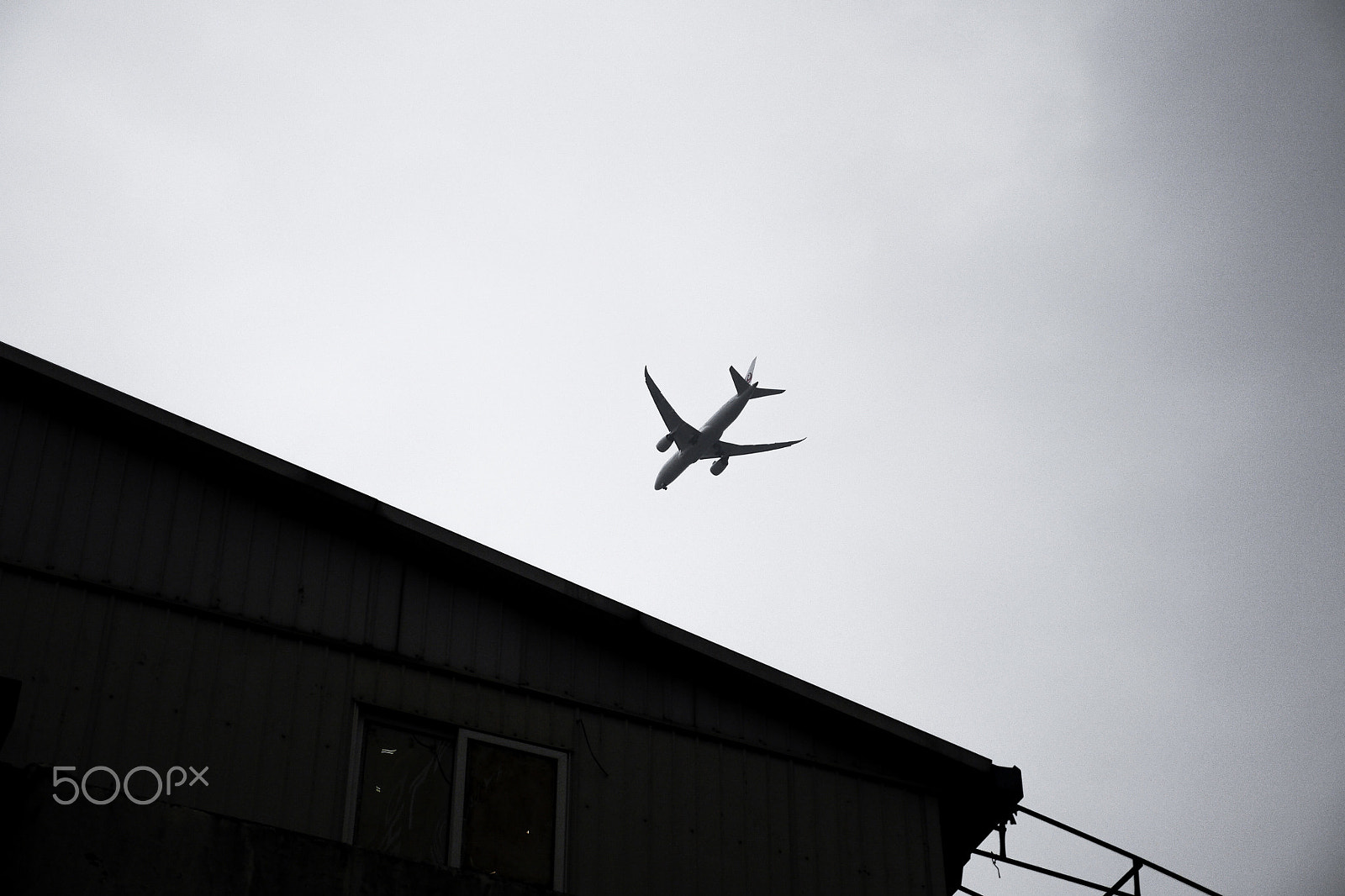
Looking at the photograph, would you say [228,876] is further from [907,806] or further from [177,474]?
[907,806]

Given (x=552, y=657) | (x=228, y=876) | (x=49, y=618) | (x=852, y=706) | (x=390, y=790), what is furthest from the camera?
(x=852, y=706)

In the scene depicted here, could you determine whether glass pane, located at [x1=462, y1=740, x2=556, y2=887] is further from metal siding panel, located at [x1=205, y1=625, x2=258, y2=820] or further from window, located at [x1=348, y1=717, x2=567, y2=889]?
metal siding panel, located at [x1=205, y1=625, x2=258, y2=820]

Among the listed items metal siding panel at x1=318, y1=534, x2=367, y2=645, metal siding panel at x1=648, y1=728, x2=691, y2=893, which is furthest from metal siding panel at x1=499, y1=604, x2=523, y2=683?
metal siding panel at x1=648, y1=728, x2=691, y2=893

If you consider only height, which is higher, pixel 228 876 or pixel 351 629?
pixel 351 629

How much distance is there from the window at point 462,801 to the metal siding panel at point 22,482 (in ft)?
10.3

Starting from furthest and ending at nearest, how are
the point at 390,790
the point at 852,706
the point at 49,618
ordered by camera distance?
the point at 852,706
the point at 390,790
the point at 49,618

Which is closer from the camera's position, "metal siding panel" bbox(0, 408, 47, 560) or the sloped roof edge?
"metal siding panel" bbox(0, 408, 47, 560)

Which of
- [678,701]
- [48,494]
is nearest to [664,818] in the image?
[678,701]

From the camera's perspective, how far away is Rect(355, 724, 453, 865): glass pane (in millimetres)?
10516

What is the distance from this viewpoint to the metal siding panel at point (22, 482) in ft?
33.4

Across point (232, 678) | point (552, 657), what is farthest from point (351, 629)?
point (552, 657)

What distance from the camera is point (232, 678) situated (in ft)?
34.7

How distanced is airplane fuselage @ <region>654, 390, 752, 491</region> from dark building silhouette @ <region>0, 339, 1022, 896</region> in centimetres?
3172

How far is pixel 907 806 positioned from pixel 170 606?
7.75 m
